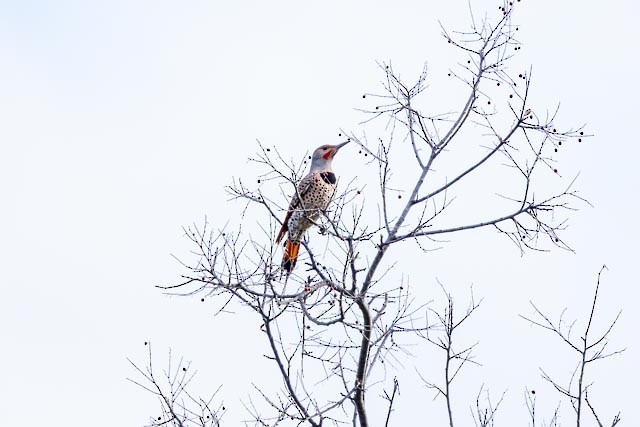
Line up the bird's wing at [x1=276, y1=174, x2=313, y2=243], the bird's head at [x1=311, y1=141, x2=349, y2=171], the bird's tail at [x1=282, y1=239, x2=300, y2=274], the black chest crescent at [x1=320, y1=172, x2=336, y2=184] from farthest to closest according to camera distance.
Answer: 1. the bird's head at [x1=311, y1=141, x2=349, y2=171]
2. the black chest crescent at [x1=320, y1=172, x2=336, y2=184]
3. the bird's wing at [x1=276, y1=174, x2=313, y2=243]
4. the bird's tail at [x1=282, y1=239, x2=300, y2=274]

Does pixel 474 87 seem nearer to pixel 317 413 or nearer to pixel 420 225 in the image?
pixel 420 225

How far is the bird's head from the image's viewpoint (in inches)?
365

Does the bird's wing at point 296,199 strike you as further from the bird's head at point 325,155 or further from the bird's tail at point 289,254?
the bird's head at point 325,155

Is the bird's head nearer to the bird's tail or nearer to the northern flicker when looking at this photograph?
the northern flicker

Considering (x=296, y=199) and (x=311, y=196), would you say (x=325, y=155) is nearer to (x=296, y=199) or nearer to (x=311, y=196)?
(x=311, y=196)

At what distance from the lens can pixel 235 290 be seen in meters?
6.19

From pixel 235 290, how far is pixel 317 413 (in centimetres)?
88

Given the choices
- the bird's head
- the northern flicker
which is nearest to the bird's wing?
the northern flicker

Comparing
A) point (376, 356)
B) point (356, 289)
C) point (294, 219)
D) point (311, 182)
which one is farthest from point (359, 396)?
point (311, 182)

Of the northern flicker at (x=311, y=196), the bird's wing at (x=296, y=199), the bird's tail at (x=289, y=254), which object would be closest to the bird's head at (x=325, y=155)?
the northern flicker at (x=311, y=196)

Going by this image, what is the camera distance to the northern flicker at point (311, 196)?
8047 mm

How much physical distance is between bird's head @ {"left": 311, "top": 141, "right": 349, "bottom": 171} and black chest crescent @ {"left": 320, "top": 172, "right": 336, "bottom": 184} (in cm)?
14

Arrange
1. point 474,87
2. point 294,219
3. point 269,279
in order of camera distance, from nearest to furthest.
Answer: point 269,279 < point 474,87 < point 294,219

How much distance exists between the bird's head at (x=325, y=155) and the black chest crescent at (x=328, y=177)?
140 millimetres
